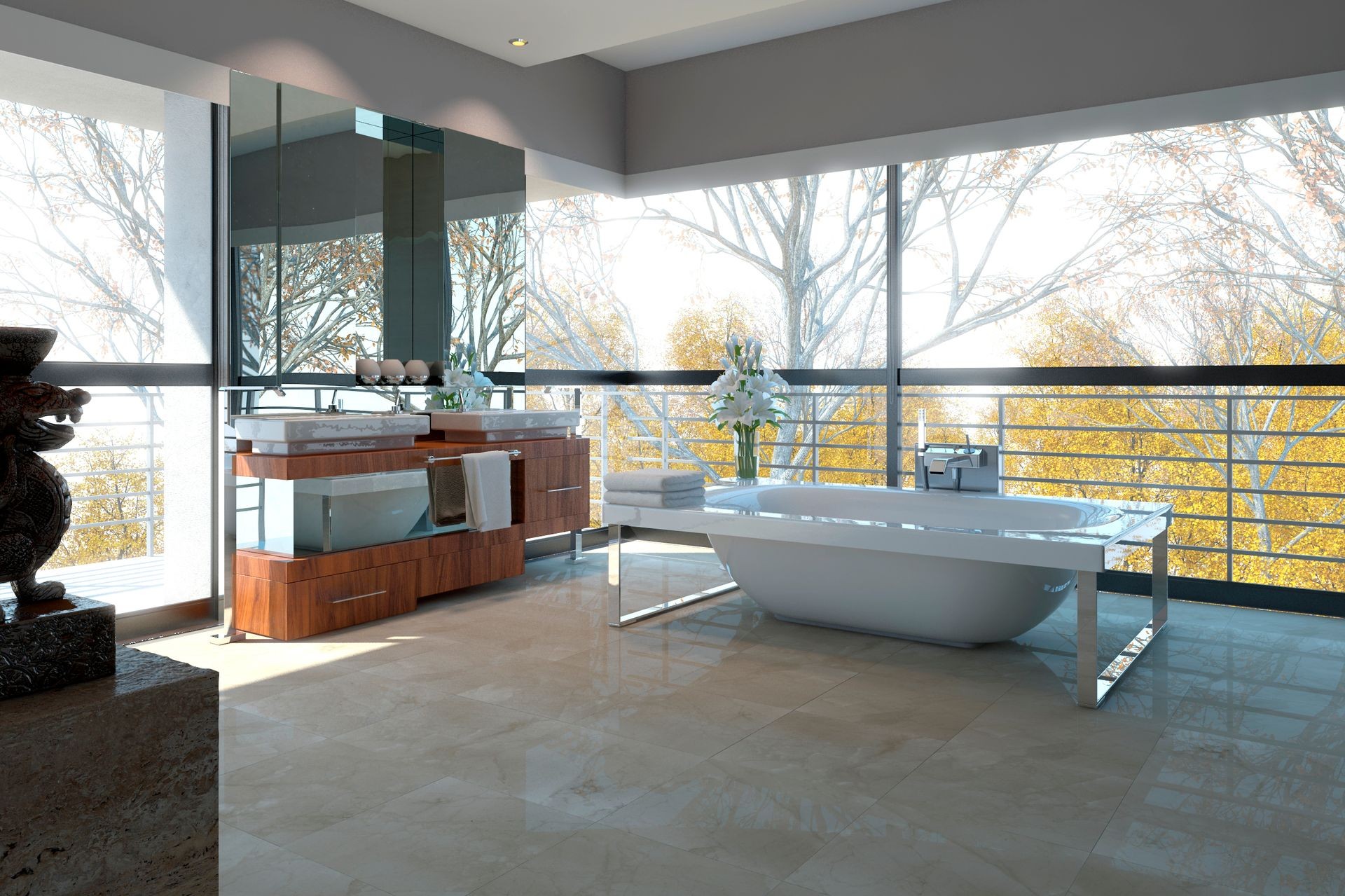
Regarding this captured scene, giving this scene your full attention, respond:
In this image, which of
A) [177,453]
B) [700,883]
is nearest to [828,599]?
[700,883]

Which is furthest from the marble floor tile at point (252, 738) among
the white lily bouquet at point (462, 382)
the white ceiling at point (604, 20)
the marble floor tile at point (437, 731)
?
the white ceiling at point (604, 20)

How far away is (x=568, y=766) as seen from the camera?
2574mm

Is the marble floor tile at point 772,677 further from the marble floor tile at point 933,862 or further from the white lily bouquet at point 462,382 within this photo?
the white lily bouquet at point 462,382

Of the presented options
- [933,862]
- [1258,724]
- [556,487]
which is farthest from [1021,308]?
[933,862]

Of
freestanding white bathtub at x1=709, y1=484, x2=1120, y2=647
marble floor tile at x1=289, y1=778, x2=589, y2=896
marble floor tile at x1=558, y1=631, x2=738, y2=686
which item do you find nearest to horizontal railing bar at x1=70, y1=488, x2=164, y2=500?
marble floor tile at x1=558, y1=631, x2=738, y2=686

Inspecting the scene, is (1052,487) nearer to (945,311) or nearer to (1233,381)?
(945,311)

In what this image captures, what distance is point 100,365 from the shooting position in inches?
148

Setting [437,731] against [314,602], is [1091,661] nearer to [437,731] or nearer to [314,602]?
[437,731]

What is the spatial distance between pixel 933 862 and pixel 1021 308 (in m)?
6.51

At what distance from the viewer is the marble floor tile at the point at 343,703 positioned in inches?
115

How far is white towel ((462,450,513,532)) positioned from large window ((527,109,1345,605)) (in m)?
1.56

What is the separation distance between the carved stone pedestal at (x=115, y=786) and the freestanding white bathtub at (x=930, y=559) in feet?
8.03

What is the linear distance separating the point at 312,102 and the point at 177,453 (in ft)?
5.35

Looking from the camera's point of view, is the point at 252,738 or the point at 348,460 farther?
the point at 348,460
